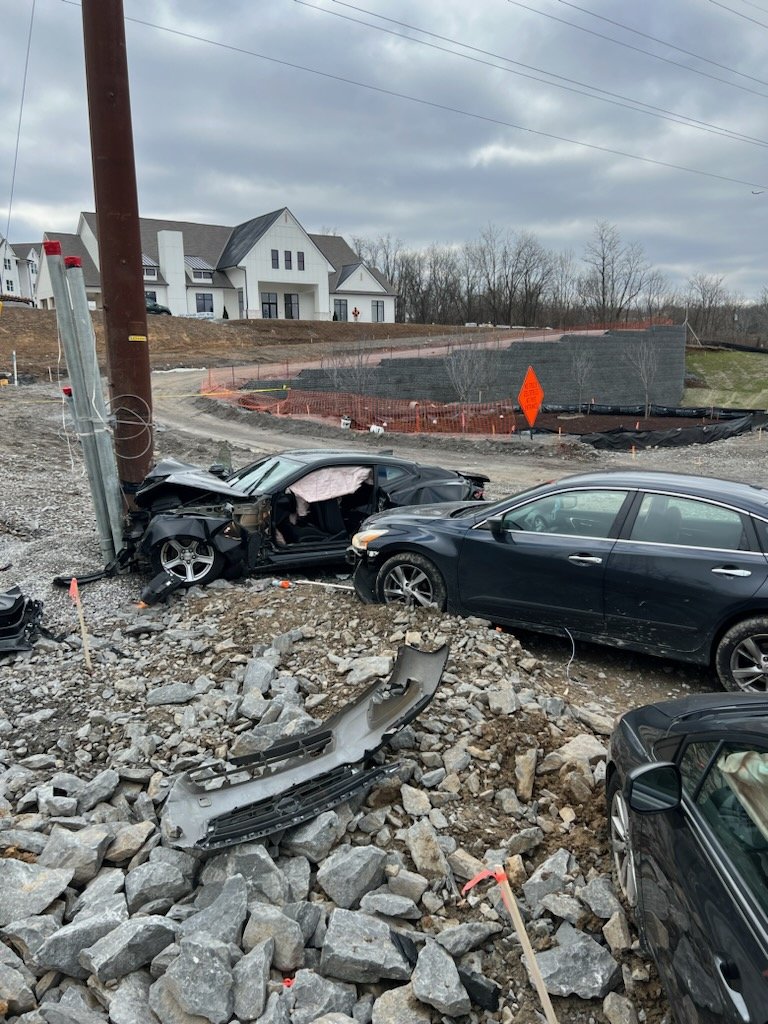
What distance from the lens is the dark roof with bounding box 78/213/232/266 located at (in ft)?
190

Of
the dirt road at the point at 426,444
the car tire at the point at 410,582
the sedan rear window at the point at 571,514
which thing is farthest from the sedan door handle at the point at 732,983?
the dirt road at the point at 426,444

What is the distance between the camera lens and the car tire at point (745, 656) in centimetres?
536

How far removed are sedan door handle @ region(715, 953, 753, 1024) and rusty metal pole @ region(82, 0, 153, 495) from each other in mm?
8840

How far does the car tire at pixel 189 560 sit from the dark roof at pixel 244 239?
181 feet

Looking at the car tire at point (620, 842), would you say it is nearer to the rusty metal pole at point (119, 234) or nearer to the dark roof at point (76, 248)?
the rusty metal pole at point (119, 234)

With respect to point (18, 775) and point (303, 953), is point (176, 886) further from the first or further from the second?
point (18, 775)

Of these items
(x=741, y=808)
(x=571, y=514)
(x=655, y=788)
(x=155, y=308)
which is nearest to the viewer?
(x=741, y=808)

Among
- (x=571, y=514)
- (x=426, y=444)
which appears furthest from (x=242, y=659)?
(x=426, y=444)

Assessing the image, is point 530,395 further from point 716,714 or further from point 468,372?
point 716,714

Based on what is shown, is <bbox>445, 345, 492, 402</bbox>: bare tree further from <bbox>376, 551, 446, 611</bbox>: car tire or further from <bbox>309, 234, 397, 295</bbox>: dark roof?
<bbox>309, 234, 397, 295</bbox>: dark roof

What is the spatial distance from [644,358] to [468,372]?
38.2ft

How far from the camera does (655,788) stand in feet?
8.93

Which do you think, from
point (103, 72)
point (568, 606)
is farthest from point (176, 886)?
point (103, 72)

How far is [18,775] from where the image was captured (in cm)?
444
